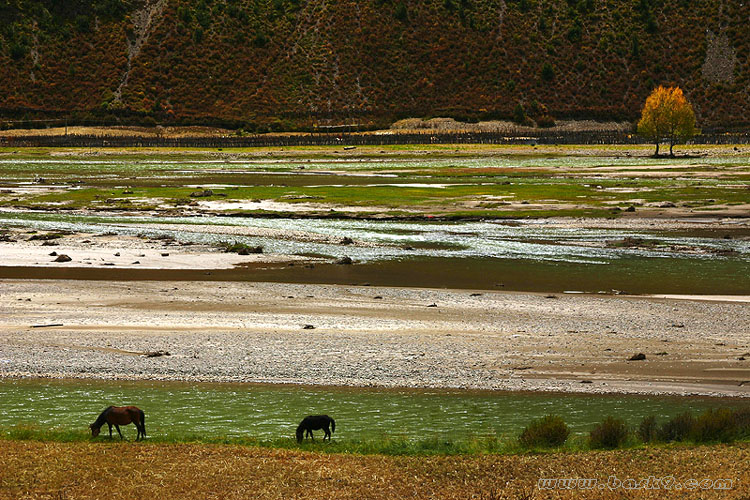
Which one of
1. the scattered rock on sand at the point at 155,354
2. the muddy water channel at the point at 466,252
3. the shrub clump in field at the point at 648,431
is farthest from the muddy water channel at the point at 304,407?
the muddy water channel at the point at 466,252

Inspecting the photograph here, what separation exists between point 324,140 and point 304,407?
108368mm

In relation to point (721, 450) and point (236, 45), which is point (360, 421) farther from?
point (236, 45)

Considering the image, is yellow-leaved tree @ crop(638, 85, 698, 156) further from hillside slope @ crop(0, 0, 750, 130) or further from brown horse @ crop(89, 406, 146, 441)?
brown horse @ crop(89, 406, 146, 441)

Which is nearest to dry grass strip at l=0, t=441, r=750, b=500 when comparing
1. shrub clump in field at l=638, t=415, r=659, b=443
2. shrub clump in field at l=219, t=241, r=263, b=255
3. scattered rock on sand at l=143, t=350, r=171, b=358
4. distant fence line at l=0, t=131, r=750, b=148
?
shrub clump in field at l=638, t=415, r=659, b=443

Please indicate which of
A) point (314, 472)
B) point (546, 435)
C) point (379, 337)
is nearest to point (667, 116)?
point (379, 337)

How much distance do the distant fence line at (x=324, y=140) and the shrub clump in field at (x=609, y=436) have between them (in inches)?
4264

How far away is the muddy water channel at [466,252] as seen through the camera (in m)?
29.2

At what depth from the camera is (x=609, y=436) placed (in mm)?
12688

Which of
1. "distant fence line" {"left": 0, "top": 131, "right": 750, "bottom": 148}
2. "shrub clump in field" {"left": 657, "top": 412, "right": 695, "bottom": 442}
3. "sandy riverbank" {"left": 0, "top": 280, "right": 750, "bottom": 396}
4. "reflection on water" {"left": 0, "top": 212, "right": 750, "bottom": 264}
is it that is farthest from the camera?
"distant fence line" {"left": 0, "top": 131, "right": 750, "bottom": 148}

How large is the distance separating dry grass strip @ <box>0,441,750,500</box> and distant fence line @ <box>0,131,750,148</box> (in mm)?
109029

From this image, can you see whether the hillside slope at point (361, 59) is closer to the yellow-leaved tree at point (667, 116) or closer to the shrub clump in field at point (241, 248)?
the yellow-leaved tree at point (667, 116)

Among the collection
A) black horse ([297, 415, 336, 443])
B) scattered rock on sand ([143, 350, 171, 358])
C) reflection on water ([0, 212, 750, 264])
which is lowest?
reflection on water ([0, 212, 750, 264])

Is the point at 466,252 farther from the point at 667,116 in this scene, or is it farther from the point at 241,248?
the point at 667,116

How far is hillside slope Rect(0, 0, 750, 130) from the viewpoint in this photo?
143375mm
